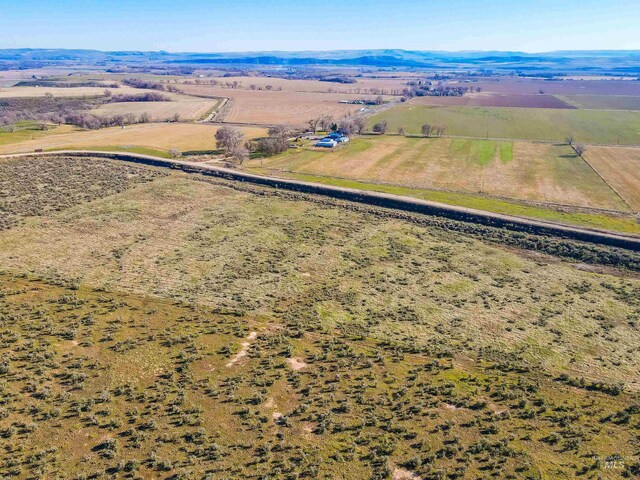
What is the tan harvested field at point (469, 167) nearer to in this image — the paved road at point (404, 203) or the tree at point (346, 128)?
the tree at point (346, 128)

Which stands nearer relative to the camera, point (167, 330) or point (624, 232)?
point (167, 330)

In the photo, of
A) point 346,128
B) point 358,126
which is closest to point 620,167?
point 358,126

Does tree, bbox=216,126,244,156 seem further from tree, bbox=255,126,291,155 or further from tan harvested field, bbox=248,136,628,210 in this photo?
tan harvested field, bbox=248,136,628,210

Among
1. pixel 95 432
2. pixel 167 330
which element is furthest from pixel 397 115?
pixel 95 432

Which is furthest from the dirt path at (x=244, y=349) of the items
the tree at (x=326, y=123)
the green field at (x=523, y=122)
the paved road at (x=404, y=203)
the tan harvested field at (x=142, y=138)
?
the green field at (x=523, y=122)

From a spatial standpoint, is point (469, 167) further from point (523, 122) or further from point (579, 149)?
point (523, 122)

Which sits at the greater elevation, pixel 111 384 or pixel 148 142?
pixel 148 142

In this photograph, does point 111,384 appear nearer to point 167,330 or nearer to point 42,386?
point 42,386

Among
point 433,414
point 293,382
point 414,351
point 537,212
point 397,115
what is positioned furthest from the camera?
point 397,115
